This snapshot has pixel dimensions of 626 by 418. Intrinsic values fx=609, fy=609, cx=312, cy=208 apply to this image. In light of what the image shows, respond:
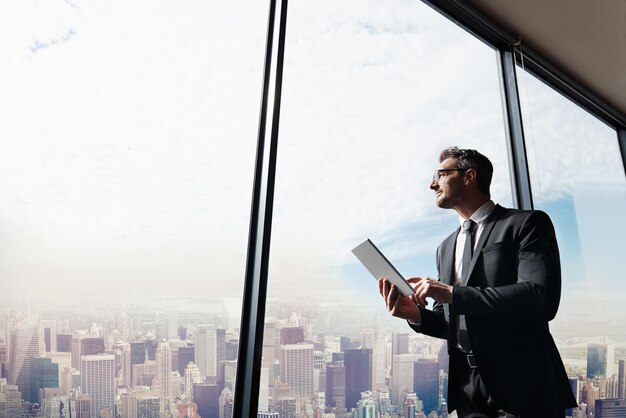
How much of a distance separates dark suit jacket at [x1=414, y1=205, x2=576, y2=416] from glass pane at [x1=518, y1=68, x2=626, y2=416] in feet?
4.11

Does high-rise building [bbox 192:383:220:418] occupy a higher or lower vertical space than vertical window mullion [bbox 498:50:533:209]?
lower

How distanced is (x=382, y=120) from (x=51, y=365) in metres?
1.50

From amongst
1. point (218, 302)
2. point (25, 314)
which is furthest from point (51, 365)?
→ point (218, 302)

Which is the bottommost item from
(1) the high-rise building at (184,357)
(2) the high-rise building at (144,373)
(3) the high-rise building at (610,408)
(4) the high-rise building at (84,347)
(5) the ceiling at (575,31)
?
(3) the high-rise building at (610,408)

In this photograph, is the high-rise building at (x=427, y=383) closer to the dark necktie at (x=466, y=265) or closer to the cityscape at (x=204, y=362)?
the cityscape at (x=204, y=362)

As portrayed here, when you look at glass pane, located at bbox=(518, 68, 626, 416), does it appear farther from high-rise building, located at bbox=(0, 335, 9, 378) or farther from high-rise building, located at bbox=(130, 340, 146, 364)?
high-rise building, located at bbox=(0, 335, 9, 378)

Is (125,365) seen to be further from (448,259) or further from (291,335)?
(448,259)

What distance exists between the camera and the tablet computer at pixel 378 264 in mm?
1788

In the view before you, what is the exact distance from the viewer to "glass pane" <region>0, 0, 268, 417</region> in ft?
4.77

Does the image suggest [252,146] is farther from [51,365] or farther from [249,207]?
[51,365]

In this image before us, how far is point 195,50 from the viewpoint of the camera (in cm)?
193

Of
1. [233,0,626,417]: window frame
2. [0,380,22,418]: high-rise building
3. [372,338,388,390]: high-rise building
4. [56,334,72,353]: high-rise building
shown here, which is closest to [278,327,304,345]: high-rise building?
[233,0,626,417]: window frame

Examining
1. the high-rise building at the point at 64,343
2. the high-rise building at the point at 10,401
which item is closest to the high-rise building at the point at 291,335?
the high-rise building at the point at 64,343

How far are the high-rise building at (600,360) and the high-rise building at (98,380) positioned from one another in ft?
8.76
